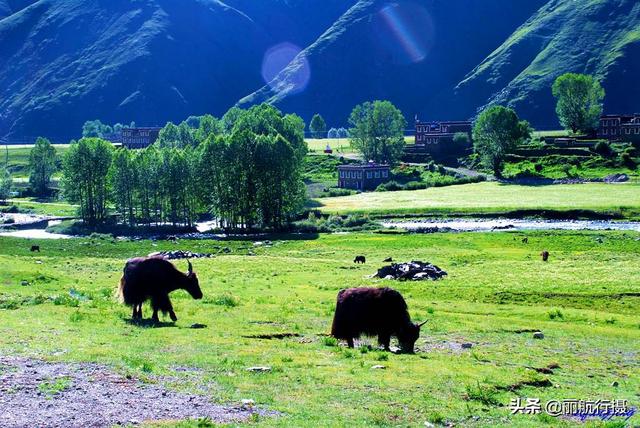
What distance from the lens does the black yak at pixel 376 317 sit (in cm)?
2997

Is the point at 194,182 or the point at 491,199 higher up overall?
the point at 194,182

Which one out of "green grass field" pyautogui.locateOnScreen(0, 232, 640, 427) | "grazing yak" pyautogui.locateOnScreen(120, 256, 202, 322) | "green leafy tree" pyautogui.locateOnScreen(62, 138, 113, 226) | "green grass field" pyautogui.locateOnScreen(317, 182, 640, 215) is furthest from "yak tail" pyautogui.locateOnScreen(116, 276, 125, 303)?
"green leafy tree" pyautogui.locateOnScreen(62, 138, 113, 226)

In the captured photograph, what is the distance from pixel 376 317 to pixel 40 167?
180634 mm

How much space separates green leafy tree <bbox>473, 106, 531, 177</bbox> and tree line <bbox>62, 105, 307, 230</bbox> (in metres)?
74.1

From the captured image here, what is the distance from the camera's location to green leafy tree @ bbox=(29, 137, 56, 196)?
193m

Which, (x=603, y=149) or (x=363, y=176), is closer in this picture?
(x=363, y=176)

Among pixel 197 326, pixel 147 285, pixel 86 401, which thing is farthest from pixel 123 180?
pixel 86 401

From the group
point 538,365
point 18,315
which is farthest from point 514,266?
point 18,315

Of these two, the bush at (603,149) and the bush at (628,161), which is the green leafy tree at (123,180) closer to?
the bush at (628,161)

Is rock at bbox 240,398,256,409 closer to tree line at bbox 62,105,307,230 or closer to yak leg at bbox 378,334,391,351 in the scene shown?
yak leg at bbox 378,334,391,351

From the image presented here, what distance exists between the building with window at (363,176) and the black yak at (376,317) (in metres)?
157

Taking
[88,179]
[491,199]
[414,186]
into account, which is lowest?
[491,199]

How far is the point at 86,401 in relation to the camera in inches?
749

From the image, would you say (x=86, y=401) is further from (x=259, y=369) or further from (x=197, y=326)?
(x=197, y=326)
